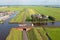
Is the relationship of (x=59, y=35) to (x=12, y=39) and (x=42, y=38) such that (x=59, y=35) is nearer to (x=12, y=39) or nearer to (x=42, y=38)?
(x=42, y=38)

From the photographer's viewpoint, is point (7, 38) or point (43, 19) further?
point (43, 19)

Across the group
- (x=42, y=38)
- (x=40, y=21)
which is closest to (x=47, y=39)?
(x=42, y=38)

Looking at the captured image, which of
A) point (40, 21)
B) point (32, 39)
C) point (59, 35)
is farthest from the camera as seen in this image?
point (40, 21)

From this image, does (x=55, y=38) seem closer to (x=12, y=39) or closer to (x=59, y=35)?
(x=59, y=35)

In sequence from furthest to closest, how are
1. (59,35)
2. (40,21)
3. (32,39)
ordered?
1. (40,21)
2. (59,35)
3. (32,39)

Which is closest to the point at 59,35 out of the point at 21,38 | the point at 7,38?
the point at 21,38

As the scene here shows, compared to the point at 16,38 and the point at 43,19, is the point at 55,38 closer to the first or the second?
the point at 16,38

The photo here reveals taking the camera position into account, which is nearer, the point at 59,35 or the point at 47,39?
the point at 47,39

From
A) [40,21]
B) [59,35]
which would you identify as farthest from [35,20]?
[59,35]
